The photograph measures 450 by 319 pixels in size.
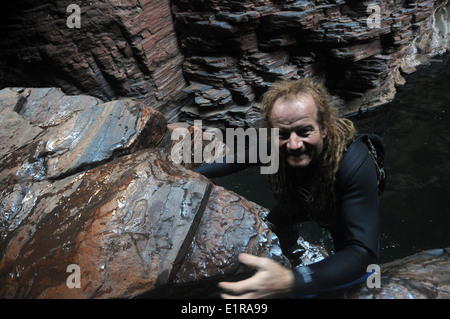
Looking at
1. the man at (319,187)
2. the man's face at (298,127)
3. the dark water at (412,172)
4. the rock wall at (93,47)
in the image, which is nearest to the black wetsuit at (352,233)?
the man at (319,187)

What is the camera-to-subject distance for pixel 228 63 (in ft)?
21.3

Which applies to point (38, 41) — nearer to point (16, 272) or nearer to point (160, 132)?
point (160, 132)

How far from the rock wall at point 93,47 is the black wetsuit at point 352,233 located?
532 cm

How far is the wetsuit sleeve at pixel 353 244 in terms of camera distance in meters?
1.47

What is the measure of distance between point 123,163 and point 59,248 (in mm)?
706

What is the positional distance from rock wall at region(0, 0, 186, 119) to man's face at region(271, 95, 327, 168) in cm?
492

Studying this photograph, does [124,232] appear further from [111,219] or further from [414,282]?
[414,282]

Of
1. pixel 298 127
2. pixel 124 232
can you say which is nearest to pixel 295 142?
pixel 298 127

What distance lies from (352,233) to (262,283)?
0.60 metres

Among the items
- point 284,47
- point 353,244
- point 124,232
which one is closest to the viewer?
point 353,244

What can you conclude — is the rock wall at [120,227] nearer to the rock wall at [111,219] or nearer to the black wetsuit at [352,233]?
the rock wall at [111,219]

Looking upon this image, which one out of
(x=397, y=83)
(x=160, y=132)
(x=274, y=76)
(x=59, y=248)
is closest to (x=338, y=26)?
(x=274, y=76)

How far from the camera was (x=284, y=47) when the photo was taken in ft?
21.6
